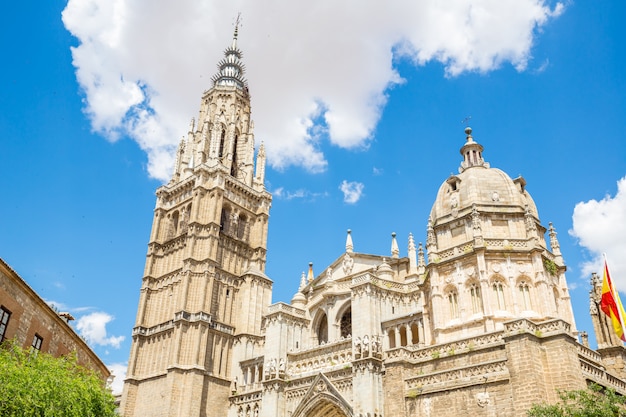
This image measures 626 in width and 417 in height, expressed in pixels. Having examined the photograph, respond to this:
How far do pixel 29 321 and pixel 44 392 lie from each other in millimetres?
11604

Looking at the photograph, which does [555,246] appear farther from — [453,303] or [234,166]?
[234,166]

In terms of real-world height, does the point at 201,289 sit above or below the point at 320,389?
above

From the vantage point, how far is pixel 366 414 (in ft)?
103

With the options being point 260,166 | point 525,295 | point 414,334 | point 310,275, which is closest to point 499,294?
point 525,295

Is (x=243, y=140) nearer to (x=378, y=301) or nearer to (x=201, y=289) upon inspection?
(x=201, y=289)

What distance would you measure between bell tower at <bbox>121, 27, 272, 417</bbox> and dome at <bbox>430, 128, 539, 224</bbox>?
69.1 feet

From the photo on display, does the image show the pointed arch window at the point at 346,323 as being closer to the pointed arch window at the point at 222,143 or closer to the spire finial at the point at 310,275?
the spire finial at the point at 310,275

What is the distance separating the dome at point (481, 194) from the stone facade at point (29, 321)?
23.4 metres

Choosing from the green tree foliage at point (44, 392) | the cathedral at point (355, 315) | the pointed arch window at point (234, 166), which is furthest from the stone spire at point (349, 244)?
the green tree foliage at point (44, 392)

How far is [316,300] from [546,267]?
18.1 metres

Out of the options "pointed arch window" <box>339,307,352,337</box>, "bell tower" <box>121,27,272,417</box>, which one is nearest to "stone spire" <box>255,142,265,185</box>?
"bell tower" <box>121,27,272,417</box>

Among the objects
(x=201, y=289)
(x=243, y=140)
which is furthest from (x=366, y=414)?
(x=243, y=140)

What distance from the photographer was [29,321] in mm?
29406

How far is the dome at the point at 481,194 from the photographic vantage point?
36.6 metres
